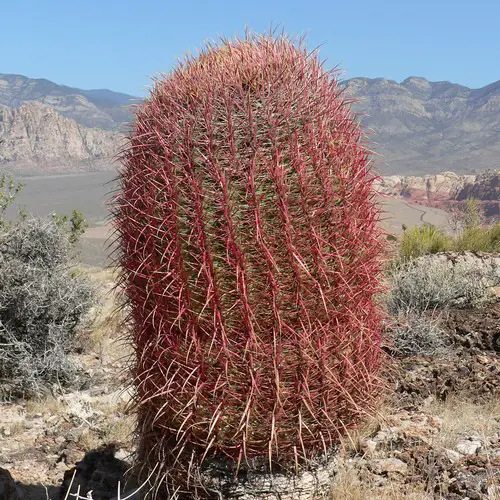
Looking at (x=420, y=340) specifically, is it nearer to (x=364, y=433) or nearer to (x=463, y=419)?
(x=463, y=419)

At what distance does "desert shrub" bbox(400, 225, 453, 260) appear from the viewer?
525 inches

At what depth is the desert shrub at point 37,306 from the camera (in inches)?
302

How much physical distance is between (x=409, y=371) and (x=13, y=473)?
3.78m

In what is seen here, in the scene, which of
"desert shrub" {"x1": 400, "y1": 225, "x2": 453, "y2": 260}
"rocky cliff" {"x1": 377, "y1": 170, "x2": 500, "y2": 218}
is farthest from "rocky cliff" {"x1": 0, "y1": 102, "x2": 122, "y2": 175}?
"desert shrub" {"x1": 400, "y1": 225, "x2": 453, "y2": 260}

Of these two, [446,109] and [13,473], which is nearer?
[13,473]

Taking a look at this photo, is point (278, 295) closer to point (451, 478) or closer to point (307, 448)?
point (307, 448)

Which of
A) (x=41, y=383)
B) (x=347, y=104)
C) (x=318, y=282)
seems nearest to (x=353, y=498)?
(x=318, y=282)

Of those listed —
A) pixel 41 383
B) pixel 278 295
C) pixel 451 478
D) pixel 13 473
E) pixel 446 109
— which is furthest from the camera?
pixel 446 109

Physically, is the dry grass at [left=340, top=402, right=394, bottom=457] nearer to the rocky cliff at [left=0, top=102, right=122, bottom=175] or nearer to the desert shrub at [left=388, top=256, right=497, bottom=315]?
the desert shrub at [left=388, top=256, right=497, bottom=315]

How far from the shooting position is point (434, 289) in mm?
8617

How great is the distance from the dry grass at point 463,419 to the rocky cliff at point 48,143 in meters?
108

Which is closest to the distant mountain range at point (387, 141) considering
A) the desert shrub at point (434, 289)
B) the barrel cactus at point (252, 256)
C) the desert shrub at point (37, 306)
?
the desert shrub at point (434, 289)

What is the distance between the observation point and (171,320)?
328 centimetres

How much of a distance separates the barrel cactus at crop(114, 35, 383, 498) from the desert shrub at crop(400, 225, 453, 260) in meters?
9.94
